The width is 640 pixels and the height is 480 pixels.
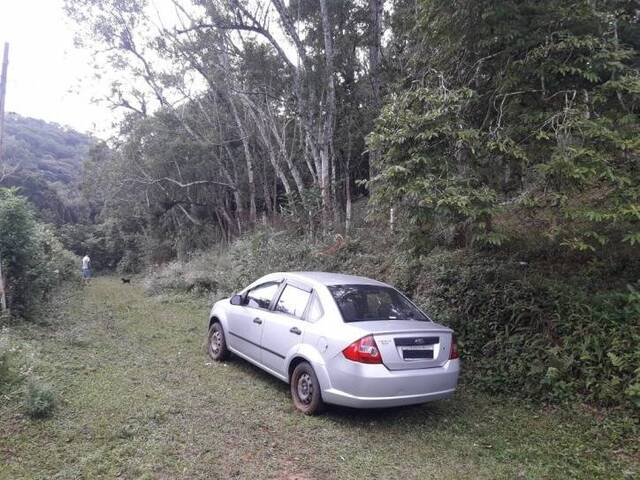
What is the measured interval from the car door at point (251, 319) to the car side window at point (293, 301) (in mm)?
217

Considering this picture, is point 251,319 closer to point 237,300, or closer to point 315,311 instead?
point 237,300

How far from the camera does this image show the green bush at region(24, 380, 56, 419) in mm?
4500

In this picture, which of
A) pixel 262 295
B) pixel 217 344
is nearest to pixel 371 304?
pixel 262 295

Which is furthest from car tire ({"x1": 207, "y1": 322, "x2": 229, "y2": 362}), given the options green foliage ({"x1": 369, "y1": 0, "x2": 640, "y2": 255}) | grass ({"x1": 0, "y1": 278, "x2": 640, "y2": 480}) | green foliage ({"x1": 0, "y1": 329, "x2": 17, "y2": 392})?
green foliage ({"x1": 369, "y1": 0, "x2": 640, "y2": 255})

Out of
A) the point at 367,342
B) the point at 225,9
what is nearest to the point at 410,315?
the point at 367,342

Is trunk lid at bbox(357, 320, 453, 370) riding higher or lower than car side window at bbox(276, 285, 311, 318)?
lower

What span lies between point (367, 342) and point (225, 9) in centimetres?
1231

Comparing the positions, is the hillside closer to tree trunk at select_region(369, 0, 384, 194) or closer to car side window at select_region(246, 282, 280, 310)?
tree trunk at select_region(369, 0, 384, 194)

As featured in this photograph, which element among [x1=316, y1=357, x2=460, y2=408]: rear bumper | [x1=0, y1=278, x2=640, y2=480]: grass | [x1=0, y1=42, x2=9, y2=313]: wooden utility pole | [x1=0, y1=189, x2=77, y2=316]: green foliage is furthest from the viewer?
[x1=0, y1=189, x2=77, y2=316]: green foliage

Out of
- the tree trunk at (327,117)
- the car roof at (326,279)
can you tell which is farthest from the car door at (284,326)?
the tree trunk at (327,117)

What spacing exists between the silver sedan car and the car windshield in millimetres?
11

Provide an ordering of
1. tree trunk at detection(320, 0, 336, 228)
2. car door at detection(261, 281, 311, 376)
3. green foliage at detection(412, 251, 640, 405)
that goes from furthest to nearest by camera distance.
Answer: tree trunk at detection(320, 0, 336, 228)
car door at detection(261, 281, 311, 376)
green foliage at detection(412, 251, 640, 405)

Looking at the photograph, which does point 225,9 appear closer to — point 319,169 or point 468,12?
point 319,169

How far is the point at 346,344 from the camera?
4.52 m
